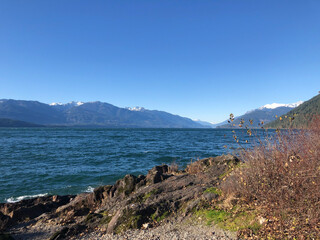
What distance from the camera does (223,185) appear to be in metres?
8.16

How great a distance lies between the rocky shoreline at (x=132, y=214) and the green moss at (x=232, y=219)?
303mm

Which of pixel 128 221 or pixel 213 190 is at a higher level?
pixel 213 190

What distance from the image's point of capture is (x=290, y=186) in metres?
5.48

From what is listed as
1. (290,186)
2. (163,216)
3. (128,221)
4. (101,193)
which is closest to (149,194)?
(163,216)

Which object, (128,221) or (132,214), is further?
(132,214)

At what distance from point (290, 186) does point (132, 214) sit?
5.45m

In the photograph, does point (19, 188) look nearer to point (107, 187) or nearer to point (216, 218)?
point (107, 187)

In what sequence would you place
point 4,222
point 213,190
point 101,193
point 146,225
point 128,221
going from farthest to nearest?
point 101,193 < point 4,222 < point 213,190 < point 128,221 < point 146,225

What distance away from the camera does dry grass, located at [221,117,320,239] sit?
4.96 m

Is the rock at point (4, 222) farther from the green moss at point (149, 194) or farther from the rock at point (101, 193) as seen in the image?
the green moss at point (149, 194)

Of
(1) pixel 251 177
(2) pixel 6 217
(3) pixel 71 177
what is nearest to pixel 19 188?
(3) pixel 71 177

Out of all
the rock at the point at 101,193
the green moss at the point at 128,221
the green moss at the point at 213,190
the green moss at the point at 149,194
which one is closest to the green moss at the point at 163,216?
the green moss at the point at 128,221

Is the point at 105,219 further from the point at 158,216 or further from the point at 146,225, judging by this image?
the point at 158,216

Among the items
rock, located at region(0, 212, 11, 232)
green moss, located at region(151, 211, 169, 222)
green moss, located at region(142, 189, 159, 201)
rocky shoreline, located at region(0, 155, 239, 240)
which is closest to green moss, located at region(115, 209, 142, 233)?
rocky shoreline, located at region(0, 155, 239, 240)
